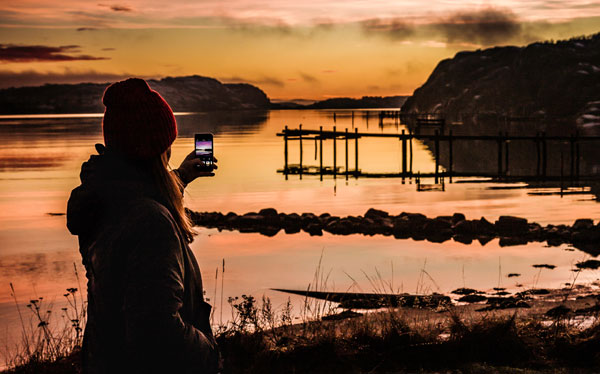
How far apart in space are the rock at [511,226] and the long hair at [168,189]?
2404 cm

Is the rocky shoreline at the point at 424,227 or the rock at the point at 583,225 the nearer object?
the rocky shoreline at the point at 424,227

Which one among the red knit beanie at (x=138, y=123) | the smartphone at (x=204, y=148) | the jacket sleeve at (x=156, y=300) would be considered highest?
the red knit beanie at (x=138, y=123)

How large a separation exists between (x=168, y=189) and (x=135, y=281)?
33cm

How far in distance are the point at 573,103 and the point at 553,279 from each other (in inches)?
6141

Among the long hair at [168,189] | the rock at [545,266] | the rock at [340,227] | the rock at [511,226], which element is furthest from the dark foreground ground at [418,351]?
the rock at [340,227]

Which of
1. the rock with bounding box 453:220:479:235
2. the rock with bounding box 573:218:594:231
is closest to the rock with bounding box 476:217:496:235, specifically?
the rock with bounding box 453:220:479:235

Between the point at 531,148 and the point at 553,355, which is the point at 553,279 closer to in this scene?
the point at 553,355

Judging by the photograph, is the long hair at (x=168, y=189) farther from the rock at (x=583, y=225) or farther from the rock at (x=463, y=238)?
the rock at (x=583, y=225)

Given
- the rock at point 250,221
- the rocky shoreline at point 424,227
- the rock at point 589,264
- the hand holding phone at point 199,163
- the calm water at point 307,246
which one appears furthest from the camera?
the rock at point 250,221

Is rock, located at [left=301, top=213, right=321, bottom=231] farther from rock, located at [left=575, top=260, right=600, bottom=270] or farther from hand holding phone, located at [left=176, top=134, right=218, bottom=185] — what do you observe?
hand holding phone, located at [left=176, top=134, right=218, bottom=185]

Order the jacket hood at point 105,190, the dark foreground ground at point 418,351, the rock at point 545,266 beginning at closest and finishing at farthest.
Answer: the jacket hood at point 105,190 → the dark foreground ground at point 418,351 → the rock at point 545,266

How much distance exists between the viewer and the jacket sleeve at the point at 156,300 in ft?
6.92

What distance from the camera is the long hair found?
7.61ft

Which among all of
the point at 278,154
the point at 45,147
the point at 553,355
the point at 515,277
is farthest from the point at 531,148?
the point at 553,355
